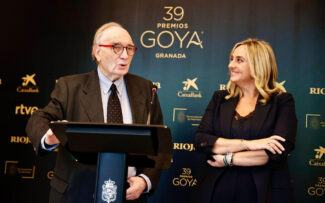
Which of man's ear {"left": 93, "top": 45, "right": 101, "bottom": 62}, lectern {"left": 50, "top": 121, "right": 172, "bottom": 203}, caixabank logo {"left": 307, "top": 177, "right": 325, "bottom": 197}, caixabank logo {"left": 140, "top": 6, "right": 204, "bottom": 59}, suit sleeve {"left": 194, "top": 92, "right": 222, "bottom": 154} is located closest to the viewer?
lectern {"left": 50, "top": 121, "right": 172, "bottom": 203}

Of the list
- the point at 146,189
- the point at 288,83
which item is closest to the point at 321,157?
the point at 288,83

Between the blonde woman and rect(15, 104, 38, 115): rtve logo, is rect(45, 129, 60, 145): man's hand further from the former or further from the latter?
rect(15, 104, 38, 115): rtve logo

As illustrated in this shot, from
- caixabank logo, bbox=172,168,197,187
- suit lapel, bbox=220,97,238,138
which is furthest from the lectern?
caixabank logo, bbox=172,168,197,187

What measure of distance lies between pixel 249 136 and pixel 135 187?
1060 millimetres

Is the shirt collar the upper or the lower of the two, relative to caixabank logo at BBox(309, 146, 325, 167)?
upper

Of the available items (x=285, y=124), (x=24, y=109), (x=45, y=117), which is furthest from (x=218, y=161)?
(x=24, y=109)

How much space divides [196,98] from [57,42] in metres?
1.82

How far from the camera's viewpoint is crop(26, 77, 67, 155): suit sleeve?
2.26 metres

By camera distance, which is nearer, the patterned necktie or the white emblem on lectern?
the white emblem on lectern

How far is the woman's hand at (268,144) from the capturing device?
2791 mm

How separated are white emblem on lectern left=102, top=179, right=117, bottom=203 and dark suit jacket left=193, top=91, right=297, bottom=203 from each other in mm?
1357

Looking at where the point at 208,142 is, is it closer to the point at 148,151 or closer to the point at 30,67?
the point at 148,151

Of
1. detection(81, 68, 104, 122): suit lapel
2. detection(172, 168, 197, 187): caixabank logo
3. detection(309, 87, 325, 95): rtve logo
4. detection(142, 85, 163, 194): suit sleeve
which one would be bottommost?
detection(172, 168, 197, 187): caixabank logo

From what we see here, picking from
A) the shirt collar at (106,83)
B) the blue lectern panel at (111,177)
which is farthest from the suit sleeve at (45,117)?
the blue lectern panel at (111,177)
